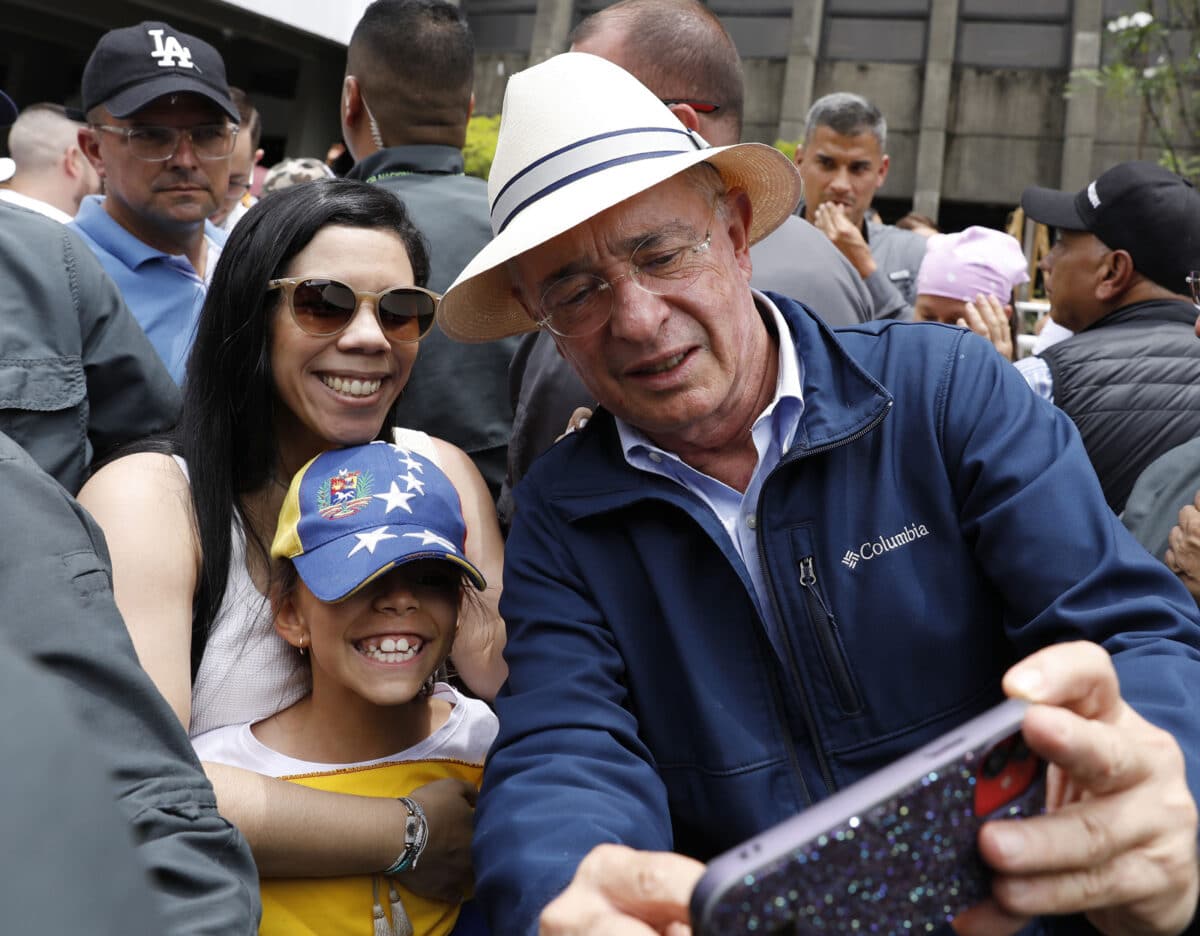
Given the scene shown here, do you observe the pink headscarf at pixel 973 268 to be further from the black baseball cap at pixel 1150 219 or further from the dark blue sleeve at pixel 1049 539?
the dark blue sleeve at pixel 1049 539

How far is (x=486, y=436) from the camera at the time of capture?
3600 millimetres

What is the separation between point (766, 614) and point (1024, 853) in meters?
0.90

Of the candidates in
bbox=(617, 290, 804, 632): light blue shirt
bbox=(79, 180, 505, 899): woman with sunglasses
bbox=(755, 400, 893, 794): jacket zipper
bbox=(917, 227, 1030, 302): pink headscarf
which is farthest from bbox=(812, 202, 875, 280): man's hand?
bbox=(755, 400, 893, 794): jacket zipper

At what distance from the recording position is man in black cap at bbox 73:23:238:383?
3.95 meters

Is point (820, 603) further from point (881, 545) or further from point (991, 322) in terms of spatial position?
point (991, 322)

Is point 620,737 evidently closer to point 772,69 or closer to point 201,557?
point 201,557

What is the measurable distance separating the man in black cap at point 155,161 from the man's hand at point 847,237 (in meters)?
2.37

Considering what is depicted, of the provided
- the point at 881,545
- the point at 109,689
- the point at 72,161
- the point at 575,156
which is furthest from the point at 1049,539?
the point at 72,161

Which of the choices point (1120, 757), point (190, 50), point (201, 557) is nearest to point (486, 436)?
point (201, 557)

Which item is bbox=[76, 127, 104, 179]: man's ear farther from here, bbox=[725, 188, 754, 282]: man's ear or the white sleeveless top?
bbox=[725, 188, 754, 282]: man's ear

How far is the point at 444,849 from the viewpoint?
2.37m

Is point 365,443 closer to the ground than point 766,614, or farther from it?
farther from it

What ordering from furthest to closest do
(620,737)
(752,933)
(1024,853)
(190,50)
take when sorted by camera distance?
(190,50) → (620,737) → (1024,853) → (752,933)

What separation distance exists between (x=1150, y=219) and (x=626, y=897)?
326 cm
